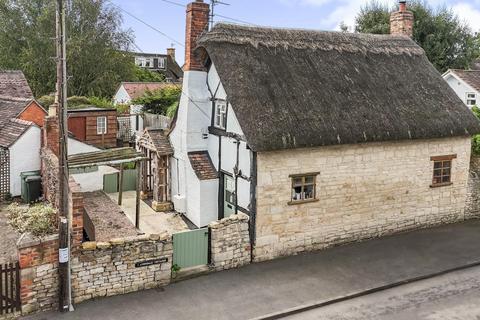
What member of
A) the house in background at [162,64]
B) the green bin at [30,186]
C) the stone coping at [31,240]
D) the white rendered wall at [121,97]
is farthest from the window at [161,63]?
the stone coping at [31,240]

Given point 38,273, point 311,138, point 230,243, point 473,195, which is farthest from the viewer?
point 473,195

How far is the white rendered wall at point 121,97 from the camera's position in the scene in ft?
127

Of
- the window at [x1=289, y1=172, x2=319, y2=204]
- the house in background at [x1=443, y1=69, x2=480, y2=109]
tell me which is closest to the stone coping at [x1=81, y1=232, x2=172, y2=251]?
the window at [x1=289, y1=172, x2=319, y2=204]

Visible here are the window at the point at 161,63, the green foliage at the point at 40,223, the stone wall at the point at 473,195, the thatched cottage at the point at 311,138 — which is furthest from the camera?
the window at the point at 161,63

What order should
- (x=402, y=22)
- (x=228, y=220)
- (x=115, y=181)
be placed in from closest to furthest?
(x=228, y=220)
(x=402, y=22)
(x=115, y=181)

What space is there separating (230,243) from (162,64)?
54499mm

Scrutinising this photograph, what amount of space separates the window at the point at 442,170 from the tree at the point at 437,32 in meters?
22.1

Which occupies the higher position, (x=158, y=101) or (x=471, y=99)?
(x=471, y=99)

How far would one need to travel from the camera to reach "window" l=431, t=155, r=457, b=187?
16656 mm

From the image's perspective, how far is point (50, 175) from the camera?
51.4ft

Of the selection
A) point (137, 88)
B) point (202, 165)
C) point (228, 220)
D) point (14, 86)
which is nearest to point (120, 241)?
point (228, 220)

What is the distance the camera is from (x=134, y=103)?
106 feet

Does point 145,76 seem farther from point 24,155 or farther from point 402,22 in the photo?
point 402,22

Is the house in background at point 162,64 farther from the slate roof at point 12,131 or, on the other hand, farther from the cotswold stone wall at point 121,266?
the cotswold stone wall at point 121,266
